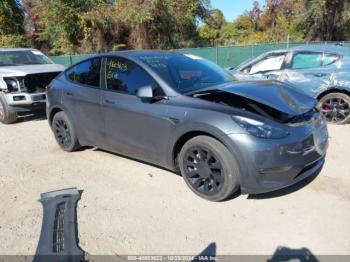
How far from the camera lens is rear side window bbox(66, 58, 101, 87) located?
525 centimetres

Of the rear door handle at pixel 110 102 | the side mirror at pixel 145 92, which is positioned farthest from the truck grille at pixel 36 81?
the side mirror at pixel 145 92

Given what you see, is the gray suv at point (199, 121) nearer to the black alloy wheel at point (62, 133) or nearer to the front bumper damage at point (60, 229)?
the black alloy wheel at point (62, 133)

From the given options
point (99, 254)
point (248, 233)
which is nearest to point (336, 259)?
point (248, 233)

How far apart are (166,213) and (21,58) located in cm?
755

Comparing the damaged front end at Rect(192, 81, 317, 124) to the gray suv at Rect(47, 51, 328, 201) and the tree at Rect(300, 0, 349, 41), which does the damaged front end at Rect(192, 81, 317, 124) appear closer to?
the gray suv at Rect(47, 51, 328, 201)

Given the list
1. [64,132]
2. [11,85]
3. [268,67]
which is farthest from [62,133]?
[268,67]

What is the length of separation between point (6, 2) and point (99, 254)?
1092 inches

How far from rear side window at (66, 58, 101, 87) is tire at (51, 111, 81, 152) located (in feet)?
2.07

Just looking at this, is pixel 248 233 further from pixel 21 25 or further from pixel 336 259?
pixel 21 25

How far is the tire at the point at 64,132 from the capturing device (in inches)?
227

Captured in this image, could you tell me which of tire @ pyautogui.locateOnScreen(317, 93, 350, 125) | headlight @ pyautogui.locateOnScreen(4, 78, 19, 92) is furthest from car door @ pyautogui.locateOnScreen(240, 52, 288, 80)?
headlight @ pyautogui.locateOnScreen(4, 78, 19, 92)

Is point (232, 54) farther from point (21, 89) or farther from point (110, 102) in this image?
point (110, 102)

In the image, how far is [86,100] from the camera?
5.28m

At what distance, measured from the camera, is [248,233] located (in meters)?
3.48
